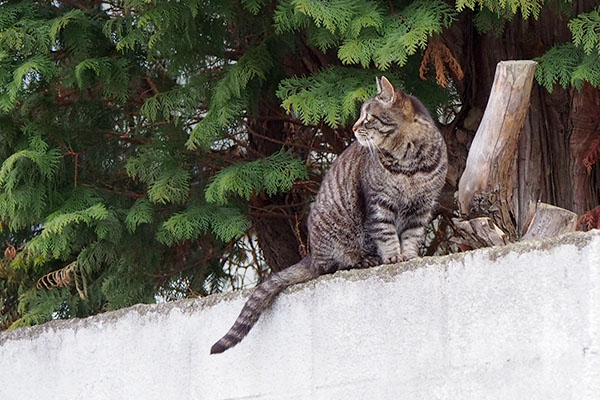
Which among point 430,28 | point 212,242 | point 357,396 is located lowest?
point 357,396

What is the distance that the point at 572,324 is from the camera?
3.56m

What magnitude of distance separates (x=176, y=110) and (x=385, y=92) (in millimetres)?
1533

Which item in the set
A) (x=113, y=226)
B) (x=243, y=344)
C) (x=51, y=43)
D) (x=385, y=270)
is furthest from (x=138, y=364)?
(x=51, y=43)

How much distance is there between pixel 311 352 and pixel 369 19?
5.21 ft

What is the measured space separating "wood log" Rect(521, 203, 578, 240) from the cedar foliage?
0.69 metres

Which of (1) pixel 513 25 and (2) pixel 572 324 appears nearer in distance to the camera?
(2) pixel 572 324

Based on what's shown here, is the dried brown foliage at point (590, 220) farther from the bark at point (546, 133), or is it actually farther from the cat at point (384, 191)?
the cat at point (384, 191)

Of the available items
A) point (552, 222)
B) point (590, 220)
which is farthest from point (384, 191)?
point (590, 220)

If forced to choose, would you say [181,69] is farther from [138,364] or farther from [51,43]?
[138,364]

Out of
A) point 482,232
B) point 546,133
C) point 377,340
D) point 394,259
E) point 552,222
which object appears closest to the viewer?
point 377,340

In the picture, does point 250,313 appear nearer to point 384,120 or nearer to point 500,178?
point 384,120

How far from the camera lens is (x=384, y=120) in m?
4.97

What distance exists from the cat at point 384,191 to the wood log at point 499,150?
218 mm

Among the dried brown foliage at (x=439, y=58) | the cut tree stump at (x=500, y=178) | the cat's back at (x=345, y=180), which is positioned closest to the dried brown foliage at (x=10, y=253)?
the cat's back at (x=345, y=180)
